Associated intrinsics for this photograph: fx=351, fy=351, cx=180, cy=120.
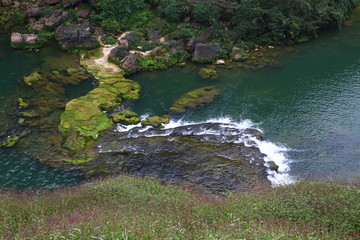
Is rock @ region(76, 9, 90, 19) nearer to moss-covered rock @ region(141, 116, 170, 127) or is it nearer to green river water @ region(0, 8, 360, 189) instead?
green river water @ region(0, 8, 360, 189)

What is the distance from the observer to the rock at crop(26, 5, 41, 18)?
41.5m

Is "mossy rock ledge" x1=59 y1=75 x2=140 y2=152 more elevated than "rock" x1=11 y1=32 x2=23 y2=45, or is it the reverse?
"rock" x1=11 y1=32 x2=23 y2=45

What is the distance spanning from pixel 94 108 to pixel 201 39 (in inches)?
619

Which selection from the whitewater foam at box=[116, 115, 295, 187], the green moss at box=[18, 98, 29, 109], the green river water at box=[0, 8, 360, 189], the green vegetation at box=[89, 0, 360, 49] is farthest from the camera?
the green vegetation at box=[89, 0, 360, 49]

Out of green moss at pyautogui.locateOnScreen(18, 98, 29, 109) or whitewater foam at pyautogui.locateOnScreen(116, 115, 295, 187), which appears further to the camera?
green moss at pyautogui.locateOnScreen(18, 98, 29, 109)

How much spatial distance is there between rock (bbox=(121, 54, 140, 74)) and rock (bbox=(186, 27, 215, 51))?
252 inches

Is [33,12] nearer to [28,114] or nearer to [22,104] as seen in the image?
[22,104]

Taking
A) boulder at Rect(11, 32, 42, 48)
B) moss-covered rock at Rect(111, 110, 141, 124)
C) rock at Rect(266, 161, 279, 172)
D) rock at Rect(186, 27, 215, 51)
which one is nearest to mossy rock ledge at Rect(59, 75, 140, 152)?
moss-covered rock at Rect(111, 110, 141, 124)

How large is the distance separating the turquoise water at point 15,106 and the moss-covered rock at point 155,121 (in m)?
7.08

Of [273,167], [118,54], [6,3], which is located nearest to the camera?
[273,167]

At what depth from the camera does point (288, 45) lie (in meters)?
40.8

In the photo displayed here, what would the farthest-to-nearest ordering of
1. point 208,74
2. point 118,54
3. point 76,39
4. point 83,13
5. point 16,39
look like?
point 83,13 < point 16,39 < point 76,39 < point 118,54 < point 208,74

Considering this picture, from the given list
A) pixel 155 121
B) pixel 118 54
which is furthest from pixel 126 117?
pixel 118 54

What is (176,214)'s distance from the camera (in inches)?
524
